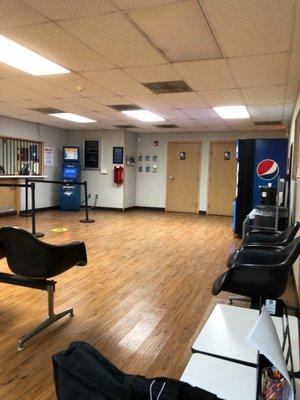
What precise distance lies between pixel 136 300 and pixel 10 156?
22.4 feet

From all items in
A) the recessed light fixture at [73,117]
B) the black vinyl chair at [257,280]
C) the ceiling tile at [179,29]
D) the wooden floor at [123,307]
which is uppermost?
the ceiling tile at [179,29]

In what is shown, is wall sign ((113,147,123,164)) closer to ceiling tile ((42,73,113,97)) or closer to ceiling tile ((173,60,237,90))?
ceiling tile ((42,73,113,97))

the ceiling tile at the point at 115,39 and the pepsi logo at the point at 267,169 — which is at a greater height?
the ceiling tile at the point at 115,39

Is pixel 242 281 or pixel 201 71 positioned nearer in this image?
pixel 242 281

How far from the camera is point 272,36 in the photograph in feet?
9.83

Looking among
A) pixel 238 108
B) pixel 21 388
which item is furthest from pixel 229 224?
pixel 21 388

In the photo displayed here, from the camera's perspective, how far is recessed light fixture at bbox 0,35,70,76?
11.3 feet

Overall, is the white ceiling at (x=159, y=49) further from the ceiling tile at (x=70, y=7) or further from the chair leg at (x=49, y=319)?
the chair leg at (x=49, y=319)

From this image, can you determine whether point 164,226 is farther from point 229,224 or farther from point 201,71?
point 201,71

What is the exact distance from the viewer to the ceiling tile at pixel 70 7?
8.13 ft

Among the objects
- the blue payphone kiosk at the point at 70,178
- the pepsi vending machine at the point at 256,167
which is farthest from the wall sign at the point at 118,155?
the pepsi vending machine at the point at 256,167

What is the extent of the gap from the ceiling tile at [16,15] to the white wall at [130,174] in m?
7.19

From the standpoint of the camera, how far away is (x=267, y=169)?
6242 mm

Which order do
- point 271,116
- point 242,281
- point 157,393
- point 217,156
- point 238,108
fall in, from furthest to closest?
1. point 217,156
2. point 271,116
3. point 238,108
4. point 242,281
5. point 157,393
